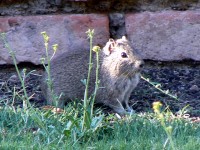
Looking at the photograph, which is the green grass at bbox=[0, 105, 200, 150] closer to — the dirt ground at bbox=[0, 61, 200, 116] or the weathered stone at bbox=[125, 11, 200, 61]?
the dirt ground at bbox=[0, 61, 200, 116]

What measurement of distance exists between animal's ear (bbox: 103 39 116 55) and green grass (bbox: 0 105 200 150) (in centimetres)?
88

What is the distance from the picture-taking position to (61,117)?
15.4ft

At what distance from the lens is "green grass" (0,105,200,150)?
410cm

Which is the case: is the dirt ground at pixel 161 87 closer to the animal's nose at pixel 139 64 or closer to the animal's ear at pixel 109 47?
the animal's nose at pixel 139 64

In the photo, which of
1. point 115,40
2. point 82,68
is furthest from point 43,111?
point 115,40

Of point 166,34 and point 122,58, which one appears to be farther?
point 166,34

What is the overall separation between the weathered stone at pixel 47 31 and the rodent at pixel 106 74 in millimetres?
306

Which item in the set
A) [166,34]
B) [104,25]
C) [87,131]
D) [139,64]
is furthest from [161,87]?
[87,131]

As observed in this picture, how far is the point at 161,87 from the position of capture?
5715 millimetres

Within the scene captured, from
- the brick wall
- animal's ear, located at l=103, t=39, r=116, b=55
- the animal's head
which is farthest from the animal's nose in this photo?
the brick wall

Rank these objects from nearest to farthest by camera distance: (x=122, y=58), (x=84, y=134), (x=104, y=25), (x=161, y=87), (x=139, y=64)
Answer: (x=84, y=134) < (x=139, y=64) < (x=122, y=58) < (x=161, y=87) < (x=104, y=25)

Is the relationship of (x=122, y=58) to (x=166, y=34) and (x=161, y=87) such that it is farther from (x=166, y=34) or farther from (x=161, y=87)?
(x=166, y=34)

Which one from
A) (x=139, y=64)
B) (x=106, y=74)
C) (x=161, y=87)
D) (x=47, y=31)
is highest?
(x=47, y=31)

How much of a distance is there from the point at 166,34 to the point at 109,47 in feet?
2.28
